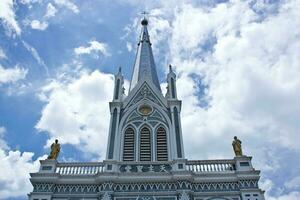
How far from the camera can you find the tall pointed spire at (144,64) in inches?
1094

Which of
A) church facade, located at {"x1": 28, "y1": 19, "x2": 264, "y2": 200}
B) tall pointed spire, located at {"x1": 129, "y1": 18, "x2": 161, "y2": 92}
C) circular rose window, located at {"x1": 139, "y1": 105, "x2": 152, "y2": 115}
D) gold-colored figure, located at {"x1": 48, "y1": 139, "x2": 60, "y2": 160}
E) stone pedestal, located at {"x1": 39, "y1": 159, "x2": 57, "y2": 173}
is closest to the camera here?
church facade, located at {"x1": 28, "y1": 19, "x2": 264, "y2": 200}

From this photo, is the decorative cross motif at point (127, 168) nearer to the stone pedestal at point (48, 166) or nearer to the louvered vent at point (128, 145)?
the louvered vent at point (128, 145)

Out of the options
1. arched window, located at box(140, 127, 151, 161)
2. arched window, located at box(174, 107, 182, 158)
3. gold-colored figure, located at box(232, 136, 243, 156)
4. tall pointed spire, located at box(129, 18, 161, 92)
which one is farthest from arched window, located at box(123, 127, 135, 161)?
gold-colored figure, located at box(232, 136, 243, 156)

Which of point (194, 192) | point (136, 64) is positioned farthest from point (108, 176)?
point (136, 64)

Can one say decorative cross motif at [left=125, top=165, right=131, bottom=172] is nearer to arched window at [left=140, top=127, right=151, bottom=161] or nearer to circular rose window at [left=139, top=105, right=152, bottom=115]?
arched window at [left=140, top=127, right=151, bottom=161]

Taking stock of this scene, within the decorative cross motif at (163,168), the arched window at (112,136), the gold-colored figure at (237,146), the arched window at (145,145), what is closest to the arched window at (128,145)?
the arched window at (145,145)

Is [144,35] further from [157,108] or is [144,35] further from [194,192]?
[194,192]

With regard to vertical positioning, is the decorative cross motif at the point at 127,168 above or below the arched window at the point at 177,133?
below

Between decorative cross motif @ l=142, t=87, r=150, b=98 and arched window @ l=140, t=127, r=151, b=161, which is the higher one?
decorative cross motif @ l=142, t=87, r=150, b=98

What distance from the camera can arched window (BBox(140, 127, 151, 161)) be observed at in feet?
72.6

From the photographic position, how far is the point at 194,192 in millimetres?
19969

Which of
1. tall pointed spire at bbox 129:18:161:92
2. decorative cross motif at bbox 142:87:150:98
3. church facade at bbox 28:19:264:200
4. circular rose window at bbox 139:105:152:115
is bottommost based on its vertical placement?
church facade at bbox 28:19:264:200

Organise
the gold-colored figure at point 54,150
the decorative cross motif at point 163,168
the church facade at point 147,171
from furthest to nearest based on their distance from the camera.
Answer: the gold-colored figure at point 54,150, the decorative cross motif at point 163,168, the church facade at point 147,171

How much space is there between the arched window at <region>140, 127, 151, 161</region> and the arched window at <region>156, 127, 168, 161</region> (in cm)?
53
